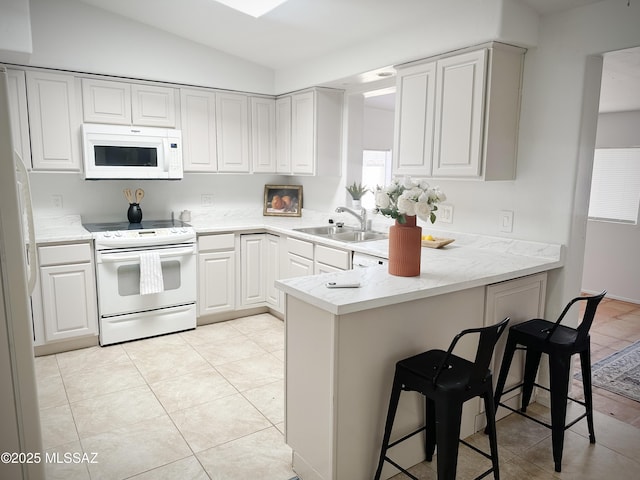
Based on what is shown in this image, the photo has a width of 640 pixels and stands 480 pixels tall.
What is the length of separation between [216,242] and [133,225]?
2.36 ft

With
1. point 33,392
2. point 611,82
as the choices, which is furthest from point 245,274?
point 611,82

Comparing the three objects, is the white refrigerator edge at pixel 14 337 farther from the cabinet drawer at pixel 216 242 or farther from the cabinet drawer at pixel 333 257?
the cabinet drawer at pixel 216 242

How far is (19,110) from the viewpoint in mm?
3363

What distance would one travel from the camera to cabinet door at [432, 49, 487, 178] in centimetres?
268

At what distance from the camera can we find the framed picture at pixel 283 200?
4.80 m

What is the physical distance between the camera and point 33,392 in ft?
5.82

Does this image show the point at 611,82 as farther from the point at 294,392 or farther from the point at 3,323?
the point at 3,323

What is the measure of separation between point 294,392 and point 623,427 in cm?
195

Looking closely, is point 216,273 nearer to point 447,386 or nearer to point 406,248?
point 406,248

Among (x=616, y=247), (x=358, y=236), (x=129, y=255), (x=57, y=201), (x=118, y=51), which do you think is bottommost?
(x=616, y=247)

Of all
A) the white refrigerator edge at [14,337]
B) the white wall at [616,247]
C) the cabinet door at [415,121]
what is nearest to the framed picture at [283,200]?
the cabinet door at [415,121]

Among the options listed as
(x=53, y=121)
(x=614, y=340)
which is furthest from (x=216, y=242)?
(x=614, y=340)

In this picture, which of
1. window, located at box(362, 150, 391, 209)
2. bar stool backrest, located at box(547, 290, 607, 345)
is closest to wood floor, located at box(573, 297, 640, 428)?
bar stool backrest, located at box(547, 290, 607, 345)

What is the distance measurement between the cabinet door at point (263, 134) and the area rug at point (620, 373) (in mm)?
3290
